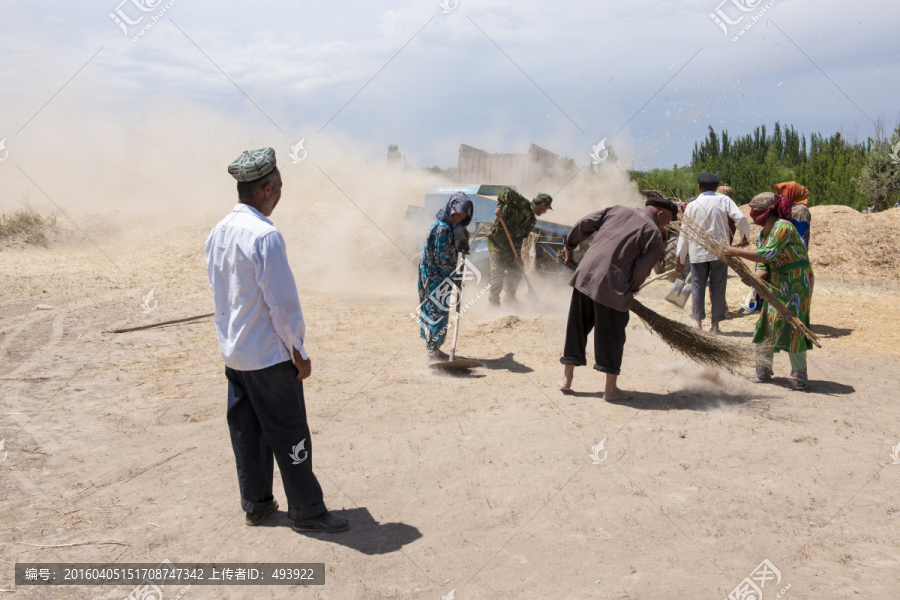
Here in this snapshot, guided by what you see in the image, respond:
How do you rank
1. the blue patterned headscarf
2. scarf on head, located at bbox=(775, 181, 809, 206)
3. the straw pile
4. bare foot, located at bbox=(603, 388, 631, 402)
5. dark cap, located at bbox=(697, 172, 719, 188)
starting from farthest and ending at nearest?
dark cap, located at bbox=(697, 172, 719, 188) < the blue patterned headscarf < scarf on head, located at bbox=(775, 181, 809, 206) < the straw pile < bare foot, located at bbox=(603, 388, 631, 402)

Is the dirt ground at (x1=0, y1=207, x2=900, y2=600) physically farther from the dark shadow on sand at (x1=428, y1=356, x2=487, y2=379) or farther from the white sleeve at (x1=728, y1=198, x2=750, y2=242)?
the white sleeve at (x1=728, y1=198, x2=750, y2=242)

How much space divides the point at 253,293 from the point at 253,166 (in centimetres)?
62

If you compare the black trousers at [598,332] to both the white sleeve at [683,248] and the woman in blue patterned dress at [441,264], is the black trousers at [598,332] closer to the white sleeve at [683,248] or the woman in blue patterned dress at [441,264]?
the woman in blue patterned dress at [441,264]

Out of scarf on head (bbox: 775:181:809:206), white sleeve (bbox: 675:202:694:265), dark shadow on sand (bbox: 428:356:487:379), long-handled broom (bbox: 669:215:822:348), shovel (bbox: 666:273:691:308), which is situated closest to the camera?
long-handled broom (bbox: 669:215:822:348)

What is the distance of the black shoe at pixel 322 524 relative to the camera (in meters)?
2.89

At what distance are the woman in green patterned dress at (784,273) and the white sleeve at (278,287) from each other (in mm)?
3918

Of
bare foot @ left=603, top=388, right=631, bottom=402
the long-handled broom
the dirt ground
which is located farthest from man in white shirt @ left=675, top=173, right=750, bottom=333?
bare foot @ left=603, top=388, right=631, bottom=402

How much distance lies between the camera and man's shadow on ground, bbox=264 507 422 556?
2.83 metres

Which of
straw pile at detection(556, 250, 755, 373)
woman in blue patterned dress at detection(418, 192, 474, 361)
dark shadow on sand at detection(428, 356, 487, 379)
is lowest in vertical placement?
dark shadow on sand at detection(428, 356, 487, 379)

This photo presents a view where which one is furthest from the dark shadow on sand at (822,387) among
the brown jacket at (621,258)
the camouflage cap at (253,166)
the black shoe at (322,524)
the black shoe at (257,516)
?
the camouflage cap at (253,166)

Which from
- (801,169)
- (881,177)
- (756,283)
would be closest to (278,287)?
(756,283)

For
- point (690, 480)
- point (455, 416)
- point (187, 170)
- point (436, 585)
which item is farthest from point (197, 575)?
point (187, 170)

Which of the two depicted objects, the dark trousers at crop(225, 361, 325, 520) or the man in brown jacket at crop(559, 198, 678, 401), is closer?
the dark trousers at crop(225, 361, 325, 520)

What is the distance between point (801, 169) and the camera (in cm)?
2736
